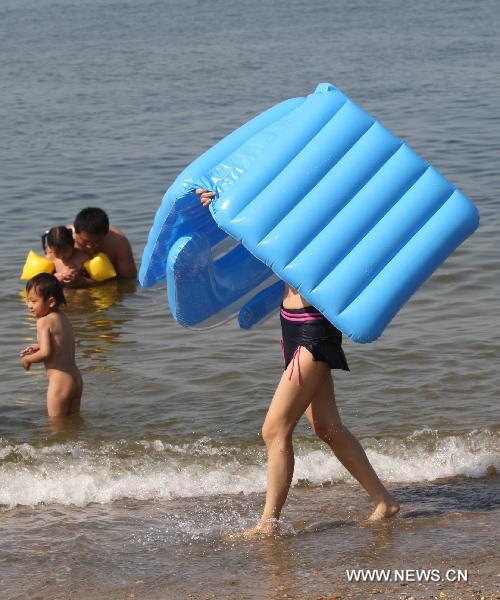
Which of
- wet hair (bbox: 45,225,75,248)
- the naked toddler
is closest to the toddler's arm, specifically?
the naked toddler

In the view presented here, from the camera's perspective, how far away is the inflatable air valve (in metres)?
10.0

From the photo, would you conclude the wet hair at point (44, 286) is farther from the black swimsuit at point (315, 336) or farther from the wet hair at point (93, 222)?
the wet hair at point (93, 222)

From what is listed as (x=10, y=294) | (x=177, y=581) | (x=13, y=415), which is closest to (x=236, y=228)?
(x=177, y=581)

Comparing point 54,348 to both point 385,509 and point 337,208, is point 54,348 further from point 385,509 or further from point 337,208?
point 337,208

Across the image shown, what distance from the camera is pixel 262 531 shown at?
5082 mm

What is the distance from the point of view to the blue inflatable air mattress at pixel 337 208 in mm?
4613

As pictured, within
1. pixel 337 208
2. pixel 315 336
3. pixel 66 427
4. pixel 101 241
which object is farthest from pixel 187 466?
pixel 101 241

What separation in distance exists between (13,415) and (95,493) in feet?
5.44

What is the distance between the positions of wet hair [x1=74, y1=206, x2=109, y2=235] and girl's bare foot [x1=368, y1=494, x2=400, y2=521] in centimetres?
542

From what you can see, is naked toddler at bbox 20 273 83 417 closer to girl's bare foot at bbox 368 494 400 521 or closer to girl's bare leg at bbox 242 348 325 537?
girl's bare leg at bbox 242 348 325 537

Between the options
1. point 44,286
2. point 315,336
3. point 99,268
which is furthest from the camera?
point 99,268

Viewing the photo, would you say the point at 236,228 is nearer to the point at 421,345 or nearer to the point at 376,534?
the point at 376,534

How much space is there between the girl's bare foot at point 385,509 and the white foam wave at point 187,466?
678mm

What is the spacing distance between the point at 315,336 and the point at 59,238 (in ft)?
18.0
